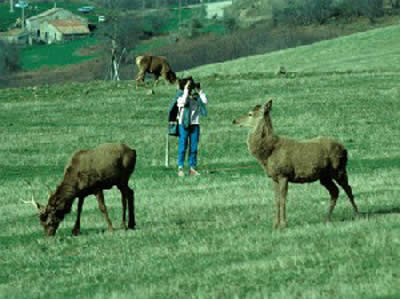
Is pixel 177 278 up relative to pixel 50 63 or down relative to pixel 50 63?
up

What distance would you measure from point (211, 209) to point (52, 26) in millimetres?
157583

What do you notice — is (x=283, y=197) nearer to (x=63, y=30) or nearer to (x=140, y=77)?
(x=140, y=77)

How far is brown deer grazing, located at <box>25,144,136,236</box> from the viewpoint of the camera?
17.8 m

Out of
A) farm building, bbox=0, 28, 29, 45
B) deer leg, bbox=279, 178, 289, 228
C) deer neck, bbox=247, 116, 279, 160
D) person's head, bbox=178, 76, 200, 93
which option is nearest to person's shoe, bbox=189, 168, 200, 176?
person's head, bbox=178, 76, 200, 93

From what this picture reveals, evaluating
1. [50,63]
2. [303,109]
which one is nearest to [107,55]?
[50,63]

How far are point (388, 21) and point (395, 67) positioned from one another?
4844 cm

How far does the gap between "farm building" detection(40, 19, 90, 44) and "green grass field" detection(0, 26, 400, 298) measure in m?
123

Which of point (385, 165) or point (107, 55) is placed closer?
point (385, 165)

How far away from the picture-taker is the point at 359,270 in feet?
41.3

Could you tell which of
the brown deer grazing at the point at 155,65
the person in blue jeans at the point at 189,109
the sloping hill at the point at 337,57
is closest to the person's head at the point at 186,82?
the person in blue jeans at the point at 189,109

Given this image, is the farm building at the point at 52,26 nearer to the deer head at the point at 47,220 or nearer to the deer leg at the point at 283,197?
the deer head at the point at 47,220

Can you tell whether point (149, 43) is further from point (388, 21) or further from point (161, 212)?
point (161, 212)

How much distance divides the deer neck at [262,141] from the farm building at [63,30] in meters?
156

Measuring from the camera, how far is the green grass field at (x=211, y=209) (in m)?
13.0
